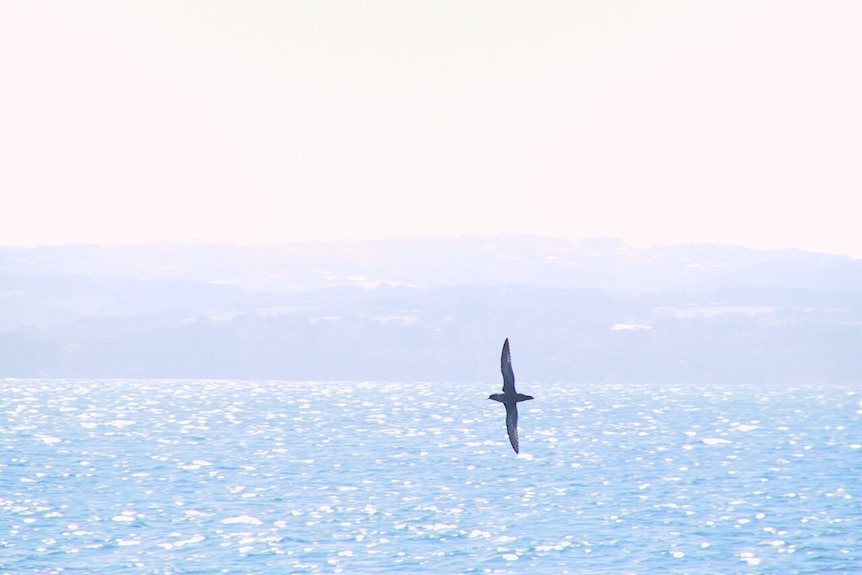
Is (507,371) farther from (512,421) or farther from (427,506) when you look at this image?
(427,506)

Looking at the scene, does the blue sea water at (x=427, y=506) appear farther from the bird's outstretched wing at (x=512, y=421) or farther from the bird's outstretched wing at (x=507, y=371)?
the bird's outstretched wing at (x=507, y=371)

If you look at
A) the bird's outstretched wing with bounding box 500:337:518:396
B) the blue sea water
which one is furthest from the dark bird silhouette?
the blue sea water

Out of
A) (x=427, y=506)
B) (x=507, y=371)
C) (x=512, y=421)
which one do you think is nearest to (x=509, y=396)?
(x=507, y=371)

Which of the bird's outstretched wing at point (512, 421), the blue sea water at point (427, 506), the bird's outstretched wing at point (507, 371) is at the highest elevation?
the bird's outstretched wing at point (507, 371)

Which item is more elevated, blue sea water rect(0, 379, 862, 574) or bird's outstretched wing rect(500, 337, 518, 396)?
bird's outstretched wing rect(500, 337, 518, 396)

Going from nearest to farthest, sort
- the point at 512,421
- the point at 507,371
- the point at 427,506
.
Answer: the point at 507,371 < the point at 512,421 < the point at 427,506

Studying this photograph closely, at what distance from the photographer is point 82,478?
105 metres

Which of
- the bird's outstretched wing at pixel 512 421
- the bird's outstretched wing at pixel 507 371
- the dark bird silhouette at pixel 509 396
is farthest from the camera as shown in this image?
the bird's outstretched wing at pixel 512 421

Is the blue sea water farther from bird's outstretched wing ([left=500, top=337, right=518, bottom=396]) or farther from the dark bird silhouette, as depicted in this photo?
bird's outstretched wing ([left=500, top=337, right=518, bottom=396])

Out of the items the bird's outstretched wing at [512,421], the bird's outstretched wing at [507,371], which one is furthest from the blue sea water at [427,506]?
the bird's outstretched wing at [507,371]

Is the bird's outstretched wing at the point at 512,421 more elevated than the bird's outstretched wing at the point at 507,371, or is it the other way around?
the bird's outstretched wing at the point at 507,371

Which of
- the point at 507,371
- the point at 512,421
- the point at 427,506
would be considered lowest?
the point at 427,506

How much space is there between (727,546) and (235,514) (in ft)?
105

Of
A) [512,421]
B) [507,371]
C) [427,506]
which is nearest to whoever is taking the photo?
[507,371]
